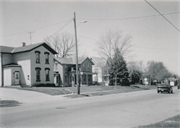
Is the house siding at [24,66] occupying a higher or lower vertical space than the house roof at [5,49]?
lower

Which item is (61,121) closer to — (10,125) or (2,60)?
(10,125)

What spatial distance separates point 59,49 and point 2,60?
3491 centimetres

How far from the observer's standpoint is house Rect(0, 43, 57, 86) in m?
32.9

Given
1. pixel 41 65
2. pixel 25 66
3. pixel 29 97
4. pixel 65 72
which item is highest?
pixel 41 65

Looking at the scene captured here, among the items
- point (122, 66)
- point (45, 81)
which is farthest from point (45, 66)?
point (122, 66)

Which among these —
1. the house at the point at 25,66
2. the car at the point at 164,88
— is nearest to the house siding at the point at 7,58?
the house at the point at 25,66

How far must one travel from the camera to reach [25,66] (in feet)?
110

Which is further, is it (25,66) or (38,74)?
(38,74)

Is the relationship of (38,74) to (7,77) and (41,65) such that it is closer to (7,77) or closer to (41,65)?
(41,65)

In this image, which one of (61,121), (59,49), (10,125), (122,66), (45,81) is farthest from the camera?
(59,49)

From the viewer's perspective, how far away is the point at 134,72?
6297 cm

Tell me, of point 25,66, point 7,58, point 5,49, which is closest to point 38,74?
point 25,66

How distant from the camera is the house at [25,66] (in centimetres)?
3288

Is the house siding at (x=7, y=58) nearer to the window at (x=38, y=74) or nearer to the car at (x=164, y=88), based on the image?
the window at (x=38, y=74)
